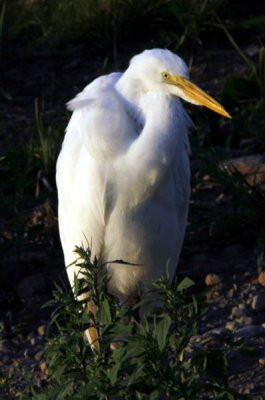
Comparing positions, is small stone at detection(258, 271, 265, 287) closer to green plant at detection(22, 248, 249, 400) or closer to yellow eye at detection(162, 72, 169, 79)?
yellow eye at detection(162, 72, 169, 79)

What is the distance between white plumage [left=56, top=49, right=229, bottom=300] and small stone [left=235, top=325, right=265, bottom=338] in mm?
358

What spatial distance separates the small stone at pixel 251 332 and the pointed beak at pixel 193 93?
101 cm

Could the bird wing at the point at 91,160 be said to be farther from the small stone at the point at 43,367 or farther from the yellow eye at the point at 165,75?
the small stone at the point at 43,367

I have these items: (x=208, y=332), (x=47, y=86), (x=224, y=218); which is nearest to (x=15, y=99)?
(x=47, y=86)

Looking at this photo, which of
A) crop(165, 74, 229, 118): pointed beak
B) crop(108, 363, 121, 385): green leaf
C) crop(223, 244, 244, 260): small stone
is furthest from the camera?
crop(223, 244, 244, 260): small stone

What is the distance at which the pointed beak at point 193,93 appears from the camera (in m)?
3.89

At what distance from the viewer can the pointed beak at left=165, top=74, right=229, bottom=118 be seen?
3.89 m

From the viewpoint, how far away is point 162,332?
3.00 meters

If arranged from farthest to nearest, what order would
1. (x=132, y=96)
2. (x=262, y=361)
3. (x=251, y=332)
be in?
(x=251, y=332) < (x=262, y=361) < (x=132, y=96)

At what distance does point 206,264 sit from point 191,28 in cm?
230

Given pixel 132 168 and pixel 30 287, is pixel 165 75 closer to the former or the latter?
pixel 132 168

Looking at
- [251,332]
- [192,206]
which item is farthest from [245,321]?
[192,206]

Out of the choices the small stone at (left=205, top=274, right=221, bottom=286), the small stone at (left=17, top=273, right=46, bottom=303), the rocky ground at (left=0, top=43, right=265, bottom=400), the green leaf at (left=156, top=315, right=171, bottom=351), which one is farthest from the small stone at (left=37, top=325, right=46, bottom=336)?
the green leaf at (left=156, top=315, right=171, bottom=351)

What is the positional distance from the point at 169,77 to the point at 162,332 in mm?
1220
